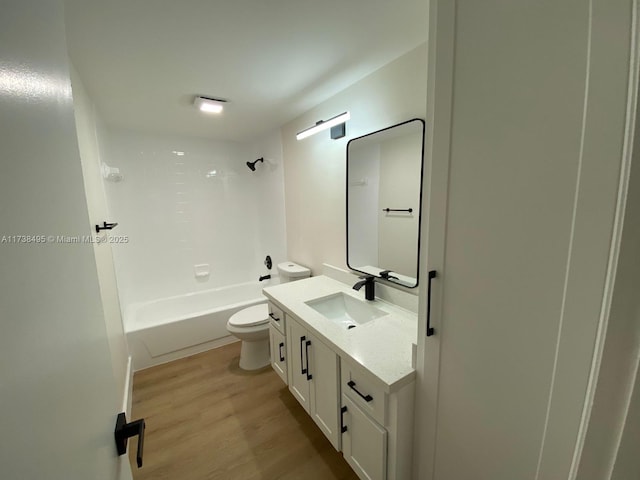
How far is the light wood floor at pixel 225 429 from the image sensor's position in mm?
1479

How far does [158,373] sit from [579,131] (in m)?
3.09

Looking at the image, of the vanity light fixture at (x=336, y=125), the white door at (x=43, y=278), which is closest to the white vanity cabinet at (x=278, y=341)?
the white door at (x=43, y=278)

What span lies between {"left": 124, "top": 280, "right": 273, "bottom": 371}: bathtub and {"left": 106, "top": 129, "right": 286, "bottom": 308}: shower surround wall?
0.15m

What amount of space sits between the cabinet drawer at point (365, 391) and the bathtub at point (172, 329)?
6.00 ft

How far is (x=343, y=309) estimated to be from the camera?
192 centimetres

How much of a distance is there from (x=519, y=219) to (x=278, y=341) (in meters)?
1.70

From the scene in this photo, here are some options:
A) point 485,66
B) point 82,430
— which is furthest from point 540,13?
point 82,430

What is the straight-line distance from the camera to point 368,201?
184 cm

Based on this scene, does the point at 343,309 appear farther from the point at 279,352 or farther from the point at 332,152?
the point at 332,152

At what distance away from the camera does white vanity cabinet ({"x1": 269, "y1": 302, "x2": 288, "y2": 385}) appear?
6.00 feet

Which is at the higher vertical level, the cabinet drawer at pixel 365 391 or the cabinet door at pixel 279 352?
the cabinet drawer at pixel 365 391

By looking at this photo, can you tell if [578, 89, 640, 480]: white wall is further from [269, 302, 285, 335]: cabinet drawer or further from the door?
[269, 302, 285, 335]: cabinet drawer

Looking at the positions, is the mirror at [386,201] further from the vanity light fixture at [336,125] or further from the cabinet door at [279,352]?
the cabinet door at [279,352]

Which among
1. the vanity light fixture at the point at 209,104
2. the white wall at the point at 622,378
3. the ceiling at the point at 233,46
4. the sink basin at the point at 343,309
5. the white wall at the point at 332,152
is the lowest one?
the sink basin at the point at 343,309
